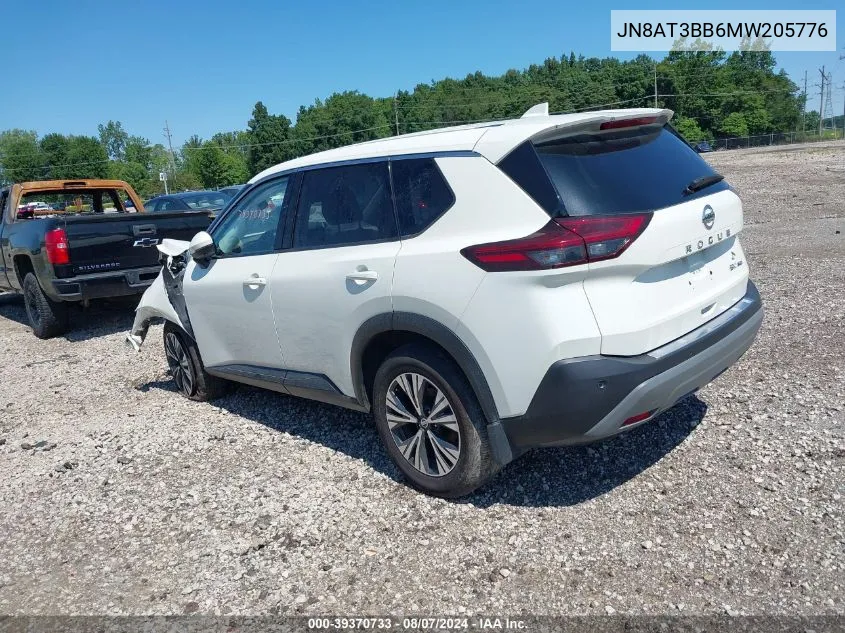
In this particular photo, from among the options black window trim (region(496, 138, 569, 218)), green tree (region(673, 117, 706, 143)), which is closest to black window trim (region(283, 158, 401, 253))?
black window trim (region(496, 138, 569, 218))

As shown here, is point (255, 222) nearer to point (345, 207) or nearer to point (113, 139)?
point (345, 207)

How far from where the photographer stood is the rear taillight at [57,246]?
7.73 metres

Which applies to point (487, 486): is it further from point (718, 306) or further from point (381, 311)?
point (718, 306)

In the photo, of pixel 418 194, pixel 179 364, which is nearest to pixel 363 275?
pixel 418 194

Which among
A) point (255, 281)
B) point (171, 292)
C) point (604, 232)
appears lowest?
point (171, 292)

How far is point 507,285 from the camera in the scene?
9.70 ft

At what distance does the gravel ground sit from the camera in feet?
9.34

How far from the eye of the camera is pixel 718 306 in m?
3.46

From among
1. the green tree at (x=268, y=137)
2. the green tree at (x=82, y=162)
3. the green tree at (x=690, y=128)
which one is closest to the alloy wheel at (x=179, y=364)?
the green tree at (x=690, y=128)

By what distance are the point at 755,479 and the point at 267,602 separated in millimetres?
2518

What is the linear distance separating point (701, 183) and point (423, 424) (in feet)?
6.33

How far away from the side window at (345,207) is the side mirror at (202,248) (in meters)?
0.96

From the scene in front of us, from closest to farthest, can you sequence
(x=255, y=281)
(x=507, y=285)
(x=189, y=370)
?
1. (x=507, y=285)
2. (x=255, y=281)
3. (x=189, y=370)

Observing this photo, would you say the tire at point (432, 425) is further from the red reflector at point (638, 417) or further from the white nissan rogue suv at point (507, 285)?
the red reflector at point (638, 417)
